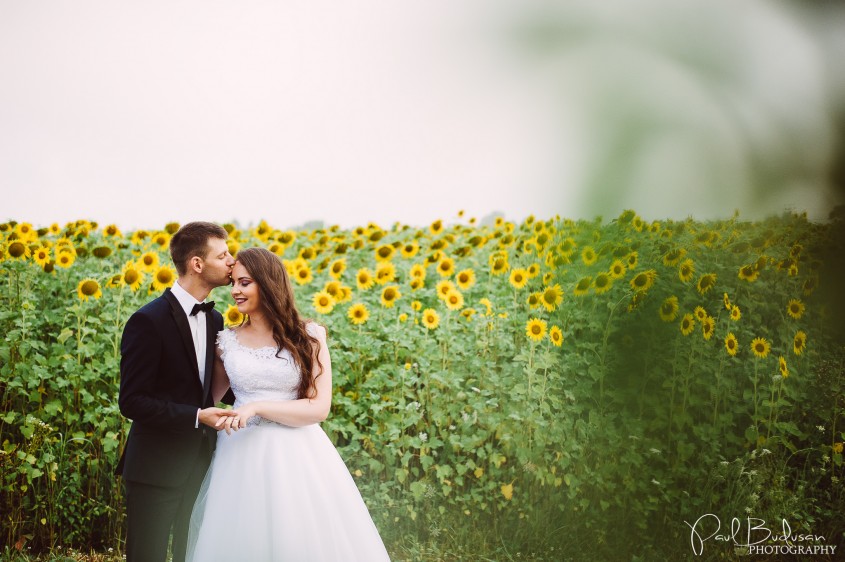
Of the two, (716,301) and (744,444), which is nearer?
(716,301)

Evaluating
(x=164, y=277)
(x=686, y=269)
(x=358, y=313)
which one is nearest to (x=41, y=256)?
(x=164, y=277)

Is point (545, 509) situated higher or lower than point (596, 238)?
lower

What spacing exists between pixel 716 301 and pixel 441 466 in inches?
94.9

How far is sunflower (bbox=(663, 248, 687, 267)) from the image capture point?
0.56m

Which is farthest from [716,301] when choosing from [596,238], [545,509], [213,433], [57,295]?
[57,295]

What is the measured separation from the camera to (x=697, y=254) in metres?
0.59

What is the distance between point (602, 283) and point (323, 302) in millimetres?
3723

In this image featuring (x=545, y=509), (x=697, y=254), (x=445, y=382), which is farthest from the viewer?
(x=445, y=382)

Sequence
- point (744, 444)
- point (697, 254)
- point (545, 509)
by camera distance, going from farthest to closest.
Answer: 1. point (545, 509)
2. point (744, 444)
3. point (697, 254)

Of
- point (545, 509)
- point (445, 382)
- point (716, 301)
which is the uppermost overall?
point (716, 301)

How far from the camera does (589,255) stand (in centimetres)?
46

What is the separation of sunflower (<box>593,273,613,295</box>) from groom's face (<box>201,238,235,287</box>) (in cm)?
220

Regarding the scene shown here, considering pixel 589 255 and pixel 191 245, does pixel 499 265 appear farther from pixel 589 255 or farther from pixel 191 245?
pixel 589 255

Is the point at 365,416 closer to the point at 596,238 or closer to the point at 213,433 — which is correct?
the point at 213,433
